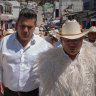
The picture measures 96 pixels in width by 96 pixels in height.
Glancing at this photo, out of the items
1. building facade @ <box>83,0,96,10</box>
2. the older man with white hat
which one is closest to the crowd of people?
the older man with white hat

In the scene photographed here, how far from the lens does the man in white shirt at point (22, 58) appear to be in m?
2.64

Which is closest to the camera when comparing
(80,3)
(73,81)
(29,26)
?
(73,81)

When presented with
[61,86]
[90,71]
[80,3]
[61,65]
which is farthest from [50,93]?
[80,3]

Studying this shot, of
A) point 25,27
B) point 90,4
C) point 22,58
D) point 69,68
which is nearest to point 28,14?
point 25,27

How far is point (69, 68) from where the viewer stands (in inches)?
89.1

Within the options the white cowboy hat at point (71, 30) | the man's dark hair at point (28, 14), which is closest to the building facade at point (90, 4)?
the man's dark hair at point (28, 14)

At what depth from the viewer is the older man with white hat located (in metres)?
2.22

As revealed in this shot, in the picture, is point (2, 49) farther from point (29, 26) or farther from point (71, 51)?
point (71, 51)

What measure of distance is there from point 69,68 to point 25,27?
75 centimetres

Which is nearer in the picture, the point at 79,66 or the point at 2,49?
the point at 79,66

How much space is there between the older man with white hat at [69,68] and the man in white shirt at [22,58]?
1.09 ft

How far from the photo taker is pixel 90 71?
7.31 ft

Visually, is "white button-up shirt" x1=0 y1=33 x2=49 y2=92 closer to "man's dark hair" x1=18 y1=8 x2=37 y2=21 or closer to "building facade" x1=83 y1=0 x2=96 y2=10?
"man's dark hair" x1=18 y1=8 x2=37 y2=21

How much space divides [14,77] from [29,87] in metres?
0.23
